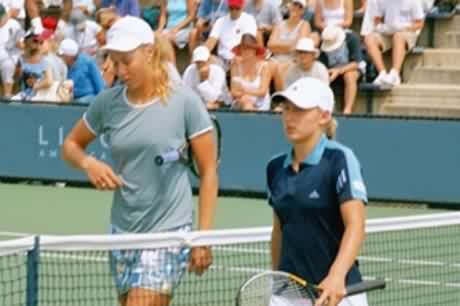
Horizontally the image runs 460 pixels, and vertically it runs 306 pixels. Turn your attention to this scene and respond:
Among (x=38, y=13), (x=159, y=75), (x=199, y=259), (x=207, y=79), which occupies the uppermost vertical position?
(x=159, y=75)

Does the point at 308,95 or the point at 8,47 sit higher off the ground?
the point at 308,95

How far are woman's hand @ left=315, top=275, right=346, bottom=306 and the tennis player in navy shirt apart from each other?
204mm

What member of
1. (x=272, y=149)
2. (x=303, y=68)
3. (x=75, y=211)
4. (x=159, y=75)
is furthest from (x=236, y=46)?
(x=159, y=75)

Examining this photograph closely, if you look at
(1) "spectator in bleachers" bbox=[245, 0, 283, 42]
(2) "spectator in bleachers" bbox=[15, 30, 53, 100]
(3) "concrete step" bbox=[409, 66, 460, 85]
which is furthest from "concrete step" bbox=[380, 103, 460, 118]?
(2) "spectator in bleachers" bbox=[15, 30, 53, 100]

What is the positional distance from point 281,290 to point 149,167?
1121 mm

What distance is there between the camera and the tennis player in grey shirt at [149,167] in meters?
6.34

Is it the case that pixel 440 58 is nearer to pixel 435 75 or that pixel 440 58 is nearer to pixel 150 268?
pixel 435 75

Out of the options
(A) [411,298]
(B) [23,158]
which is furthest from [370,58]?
(A) [411,298]

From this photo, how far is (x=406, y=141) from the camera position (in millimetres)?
15148

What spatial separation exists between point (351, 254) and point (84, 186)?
455 inches

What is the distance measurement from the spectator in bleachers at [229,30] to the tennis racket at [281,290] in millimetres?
11997

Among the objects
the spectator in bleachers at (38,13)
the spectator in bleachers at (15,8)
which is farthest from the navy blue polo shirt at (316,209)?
the spectator in bleachers at (15,8)

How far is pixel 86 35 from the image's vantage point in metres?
19.4

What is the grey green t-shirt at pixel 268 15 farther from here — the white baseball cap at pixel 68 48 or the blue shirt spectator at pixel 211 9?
the white baseball cap at pixel 68 48
